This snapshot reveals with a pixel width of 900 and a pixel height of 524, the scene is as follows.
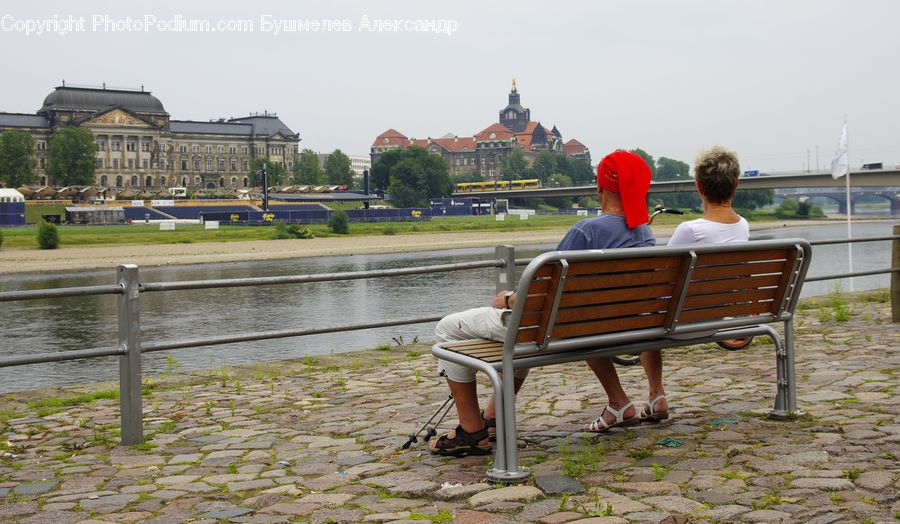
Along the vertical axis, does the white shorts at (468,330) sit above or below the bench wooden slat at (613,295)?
below

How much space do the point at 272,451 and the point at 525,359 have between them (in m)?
1.51

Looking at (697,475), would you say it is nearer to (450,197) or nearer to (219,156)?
(450,197)

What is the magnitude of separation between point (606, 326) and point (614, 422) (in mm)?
802

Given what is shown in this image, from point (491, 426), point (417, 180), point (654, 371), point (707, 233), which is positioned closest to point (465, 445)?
point (491, 426)

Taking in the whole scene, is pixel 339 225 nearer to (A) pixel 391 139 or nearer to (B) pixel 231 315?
(B) pixel 231 315

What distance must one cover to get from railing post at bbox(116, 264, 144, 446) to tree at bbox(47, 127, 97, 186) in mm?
126541

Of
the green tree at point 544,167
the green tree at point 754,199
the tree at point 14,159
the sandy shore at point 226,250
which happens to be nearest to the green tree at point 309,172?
the green tree at point 544,167

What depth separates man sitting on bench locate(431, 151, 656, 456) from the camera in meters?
4.31

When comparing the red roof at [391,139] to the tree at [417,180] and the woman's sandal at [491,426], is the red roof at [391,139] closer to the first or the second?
the tree at [417,180]

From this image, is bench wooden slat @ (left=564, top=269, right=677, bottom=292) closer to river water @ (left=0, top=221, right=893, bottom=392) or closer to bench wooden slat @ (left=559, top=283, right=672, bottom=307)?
bench wooden slat @ (left=559, top=283, right=672, bottom=307)

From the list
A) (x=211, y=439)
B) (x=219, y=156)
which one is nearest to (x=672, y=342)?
(x=211, y=439)

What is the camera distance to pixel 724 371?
6590 mm

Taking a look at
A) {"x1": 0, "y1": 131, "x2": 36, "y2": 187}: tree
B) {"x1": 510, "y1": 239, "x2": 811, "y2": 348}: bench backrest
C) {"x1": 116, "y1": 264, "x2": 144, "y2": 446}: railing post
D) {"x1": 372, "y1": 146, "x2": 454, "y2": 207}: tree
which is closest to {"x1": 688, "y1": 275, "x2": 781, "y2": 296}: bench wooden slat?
{"x1": 510, "y1": 239, "x2": 811, "y2": 348}: bench backrest

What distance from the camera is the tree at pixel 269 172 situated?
467 feet
